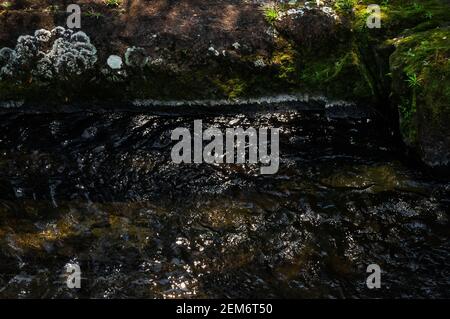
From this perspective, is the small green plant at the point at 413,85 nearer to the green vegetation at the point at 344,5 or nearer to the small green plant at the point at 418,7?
the small green plant at the point at 418,7

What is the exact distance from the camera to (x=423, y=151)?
25.2 feet

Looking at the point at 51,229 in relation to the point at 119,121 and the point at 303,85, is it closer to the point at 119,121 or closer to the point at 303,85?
the point at 119,121

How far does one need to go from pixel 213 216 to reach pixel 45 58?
→ 16.3ft

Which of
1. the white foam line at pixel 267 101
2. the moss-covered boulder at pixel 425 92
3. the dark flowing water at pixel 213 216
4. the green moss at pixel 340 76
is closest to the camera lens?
the dark flowing water at pixel 213 216

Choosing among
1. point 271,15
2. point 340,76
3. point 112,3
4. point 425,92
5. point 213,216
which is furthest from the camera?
point 112,3

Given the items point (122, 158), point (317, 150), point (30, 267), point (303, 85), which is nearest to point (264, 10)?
point (303, 85)

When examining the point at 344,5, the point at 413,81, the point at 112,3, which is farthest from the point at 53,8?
the point at 413,81

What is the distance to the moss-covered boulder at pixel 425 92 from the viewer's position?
7.60 metres

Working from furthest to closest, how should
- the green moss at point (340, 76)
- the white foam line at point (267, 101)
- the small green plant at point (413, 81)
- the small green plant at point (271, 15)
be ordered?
the small green plant at point (271, 15), the white foam line at point (267, 101), the green moss at point (340, 76), the small green plant at point (413, 81)

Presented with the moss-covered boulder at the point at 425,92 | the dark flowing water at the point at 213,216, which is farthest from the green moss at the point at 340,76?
the moss-covered boulder at the point at 425,92

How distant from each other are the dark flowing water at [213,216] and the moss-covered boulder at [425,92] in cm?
45

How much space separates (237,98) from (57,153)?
3.54 m

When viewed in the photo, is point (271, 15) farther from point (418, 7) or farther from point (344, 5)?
point (418, 7)

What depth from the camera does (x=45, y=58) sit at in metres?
9.26
